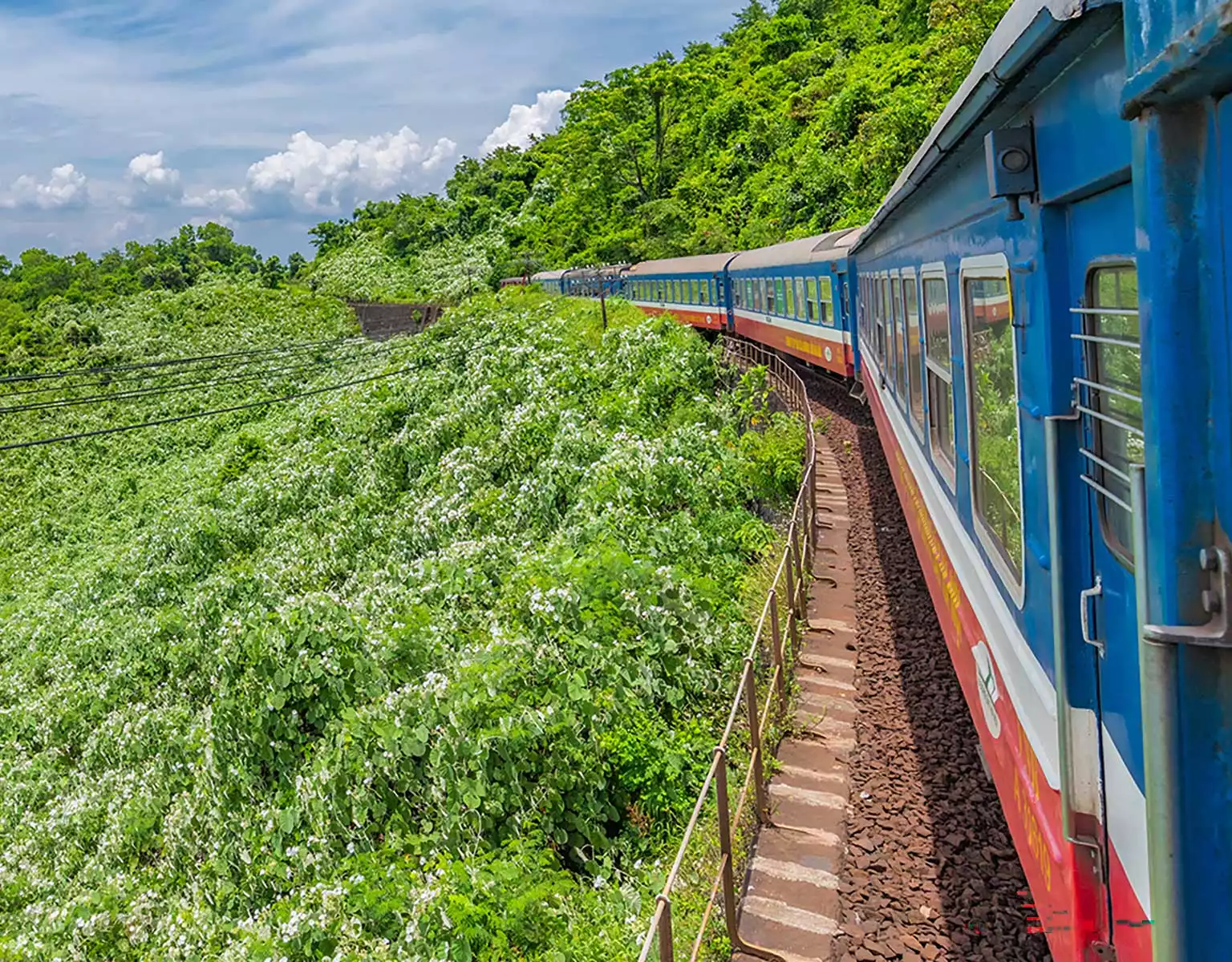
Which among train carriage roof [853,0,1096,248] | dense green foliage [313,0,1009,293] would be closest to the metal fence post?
train carriage roof [853,0,1096,248]

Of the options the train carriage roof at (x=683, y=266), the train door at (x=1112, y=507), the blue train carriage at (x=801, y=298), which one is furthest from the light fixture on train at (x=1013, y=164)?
the train carriage roof at (x=683, y=266)

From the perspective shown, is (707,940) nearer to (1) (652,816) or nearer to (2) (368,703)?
(1) (652,816)

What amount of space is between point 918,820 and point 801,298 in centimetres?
1287

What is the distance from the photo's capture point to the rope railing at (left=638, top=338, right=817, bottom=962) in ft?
14.9

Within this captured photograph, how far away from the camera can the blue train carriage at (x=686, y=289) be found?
25.8m

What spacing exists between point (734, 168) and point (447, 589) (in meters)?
38.6

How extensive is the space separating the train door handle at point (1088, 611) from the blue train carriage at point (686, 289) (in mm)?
23194

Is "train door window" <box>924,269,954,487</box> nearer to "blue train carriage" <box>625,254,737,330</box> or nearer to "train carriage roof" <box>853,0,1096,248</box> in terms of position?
"train carriage roof" <box>853,0,1096,248</box>

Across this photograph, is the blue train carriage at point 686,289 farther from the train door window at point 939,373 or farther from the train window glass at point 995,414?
the train window glass at point 995,414

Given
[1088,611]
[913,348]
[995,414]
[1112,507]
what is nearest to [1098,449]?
[1112,507]

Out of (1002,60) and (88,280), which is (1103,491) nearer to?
(1002,60)

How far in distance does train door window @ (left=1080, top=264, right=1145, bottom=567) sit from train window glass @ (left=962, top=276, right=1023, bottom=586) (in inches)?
24.4

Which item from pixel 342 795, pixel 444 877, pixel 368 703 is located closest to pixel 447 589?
pixel 368 703

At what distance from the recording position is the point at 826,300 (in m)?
15.4
